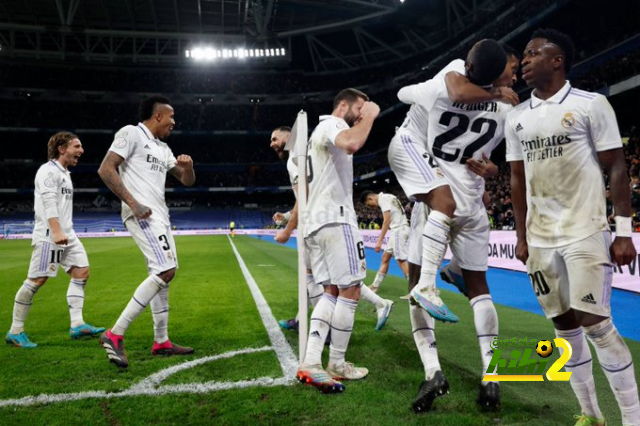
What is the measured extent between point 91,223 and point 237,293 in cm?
4616

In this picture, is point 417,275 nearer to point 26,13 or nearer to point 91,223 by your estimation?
point 26,13

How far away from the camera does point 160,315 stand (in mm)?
4613

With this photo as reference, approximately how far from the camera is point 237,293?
875 centimetres

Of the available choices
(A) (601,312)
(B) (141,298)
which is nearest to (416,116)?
(A) (601,312)

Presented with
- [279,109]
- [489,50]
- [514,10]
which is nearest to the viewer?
[489,50]

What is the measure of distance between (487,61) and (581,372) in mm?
2029

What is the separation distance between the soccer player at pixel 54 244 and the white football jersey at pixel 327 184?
9.54 ft

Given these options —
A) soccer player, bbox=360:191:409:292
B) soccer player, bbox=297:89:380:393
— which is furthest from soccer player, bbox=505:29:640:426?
soccer player, bbox=360:191:409:292

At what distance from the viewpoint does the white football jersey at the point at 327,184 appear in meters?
3.61

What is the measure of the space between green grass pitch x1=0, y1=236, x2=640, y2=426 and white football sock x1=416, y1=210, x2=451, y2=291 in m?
0.92

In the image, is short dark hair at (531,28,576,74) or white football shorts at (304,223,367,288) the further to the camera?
white football shorts at (304,223,367,288)

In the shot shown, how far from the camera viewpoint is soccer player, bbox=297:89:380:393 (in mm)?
3527

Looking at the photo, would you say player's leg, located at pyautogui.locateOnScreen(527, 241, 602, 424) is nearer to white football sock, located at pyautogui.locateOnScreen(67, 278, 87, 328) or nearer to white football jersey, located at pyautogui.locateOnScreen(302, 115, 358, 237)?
white football jersey, located at pyautogui.locateOnScreen(302, 115, 358, 237)

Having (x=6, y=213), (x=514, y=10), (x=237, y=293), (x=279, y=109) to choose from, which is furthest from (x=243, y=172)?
(x=237, y=293)
